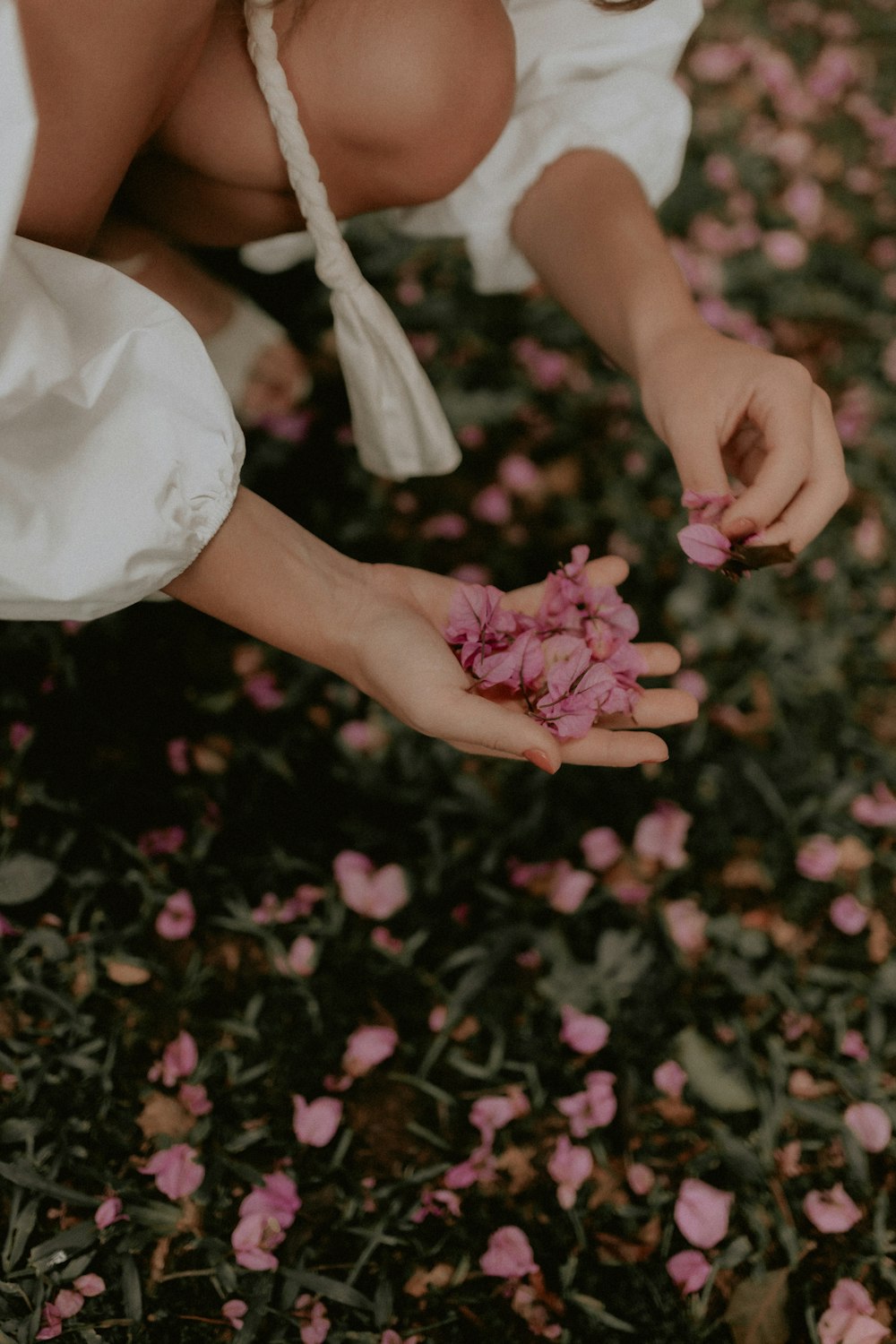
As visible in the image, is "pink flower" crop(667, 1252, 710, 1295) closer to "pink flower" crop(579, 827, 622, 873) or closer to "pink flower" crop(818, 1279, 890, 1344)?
"pink flower" crop(818, 1279, 890, 1344)

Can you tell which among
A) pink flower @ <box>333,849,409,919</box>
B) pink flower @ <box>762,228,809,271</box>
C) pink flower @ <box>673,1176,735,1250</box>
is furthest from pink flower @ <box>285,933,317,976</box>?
pink flower @ <box>762,228,809,271</box>

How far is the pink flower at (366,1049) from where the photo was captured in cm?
109

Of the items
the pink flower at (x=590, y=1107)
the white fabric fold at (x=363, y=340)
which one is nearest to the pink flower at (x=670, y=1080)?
the pink flower at (x=590, y=1107)

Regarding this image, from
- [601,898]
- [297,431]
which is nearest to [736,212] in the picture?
[297,431]

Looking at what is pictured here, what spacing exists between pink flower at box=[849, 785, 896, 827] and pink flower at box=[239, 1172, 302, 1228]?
0.88 metres

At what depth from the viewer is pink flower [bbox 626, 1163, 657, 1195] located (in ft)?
3.45

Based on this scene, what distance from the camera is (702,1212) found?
1037mm

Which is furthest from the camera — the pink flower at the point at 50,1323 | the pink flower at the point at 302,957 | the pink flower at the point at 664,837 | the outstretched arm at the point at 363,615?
the pink flower at the point at 664,837

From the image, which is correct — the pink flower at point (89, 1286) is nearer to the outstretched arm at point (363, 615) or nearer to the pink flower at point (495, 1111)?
the pink flower at point (495, 1111)

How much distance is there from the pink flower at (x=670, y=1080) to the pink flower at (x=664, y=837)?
25cm

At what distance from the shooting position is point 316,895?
1181mm

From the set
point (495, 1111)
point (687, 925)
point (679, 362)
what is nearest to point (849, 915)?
point (687, 925)

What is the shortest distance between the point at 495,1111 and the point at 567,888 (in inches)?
11.2

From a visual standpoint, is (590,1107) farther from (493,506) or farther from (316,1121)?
(493,506)
